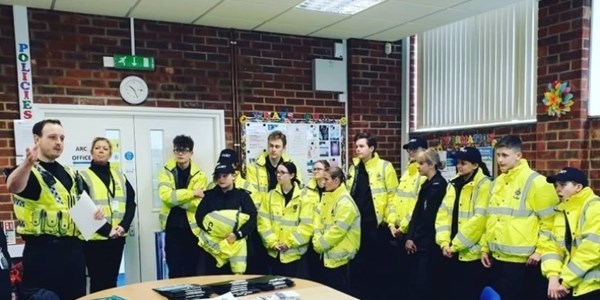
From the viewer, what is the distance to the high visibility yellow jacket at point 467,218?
11.2 ft

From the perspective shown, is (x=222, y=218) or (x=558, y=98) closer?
(x=222, y=218)

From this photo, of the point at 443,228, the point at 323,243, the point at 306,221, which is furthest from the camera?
the point at 306,221

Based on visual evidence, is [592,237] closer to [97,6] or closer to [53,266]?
[53,266]

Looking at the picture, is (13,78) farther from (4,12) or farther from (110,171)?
(110,171)

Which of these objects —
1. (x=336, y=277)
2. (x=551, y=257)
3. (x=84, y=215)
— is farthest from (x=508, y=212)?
(x=84, y=215)

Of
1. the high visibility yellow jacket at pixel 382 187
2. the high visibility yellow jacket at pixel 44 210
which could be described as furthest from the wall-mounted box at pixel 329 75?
the high visibility yellow jacket at pixel 44 210

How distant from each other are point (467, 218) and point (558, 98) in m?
1.25

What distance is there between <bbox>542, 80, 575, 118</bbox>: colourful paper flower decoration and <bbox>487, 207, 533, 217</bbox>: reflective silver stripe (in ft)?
3.62

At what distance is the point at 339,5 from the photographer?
417 centimetres

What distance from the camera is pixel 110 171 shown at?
388 cm

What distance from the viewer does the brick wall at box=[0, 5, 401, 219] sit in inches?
163

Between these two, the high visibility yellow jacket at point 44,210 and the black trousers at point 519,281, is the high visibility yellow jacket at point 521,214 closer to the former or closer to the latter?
the black trousers at point 519,281

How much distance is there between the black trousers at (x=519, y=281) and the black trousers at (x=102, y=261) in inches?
114

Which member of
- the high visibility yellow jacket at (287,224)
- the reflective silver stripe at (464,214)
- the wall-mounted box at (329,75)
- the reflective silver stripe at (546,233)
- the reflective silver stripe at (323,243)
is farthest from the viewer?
the wall-mounted box at (329,75)
